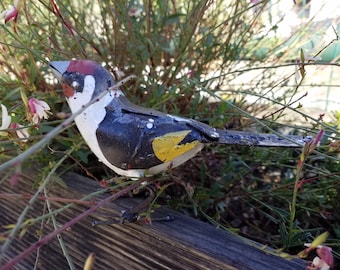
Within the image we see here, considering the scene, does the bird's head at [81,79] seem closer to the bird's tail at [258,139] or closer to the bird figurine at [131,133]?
the bird figurine at [131,133]

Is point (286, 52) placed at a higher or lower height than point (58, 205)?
higher

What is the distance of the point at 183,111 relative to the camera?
761 mm

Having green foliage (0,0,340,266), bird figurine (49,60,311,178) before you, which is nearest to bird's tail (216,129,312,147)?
bird figurine (49,60,311,178)

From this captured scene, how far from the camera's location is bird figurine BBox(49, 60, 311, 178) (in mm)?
423

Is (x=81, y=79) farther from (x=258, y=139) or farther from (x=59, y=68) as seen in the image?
(x=258, y=139)

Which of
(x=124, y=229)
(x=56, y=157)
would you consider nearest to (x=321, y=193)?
(x=124, y=229)

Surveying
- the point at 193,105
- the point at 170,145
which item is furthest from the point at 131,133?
the point at 193,105

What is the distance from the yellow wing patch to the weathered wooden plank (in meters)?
0.10

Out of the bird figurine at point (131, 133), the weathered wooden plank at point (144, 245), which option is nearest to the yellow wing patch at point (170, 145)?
the bird figurine at point (131, 133)

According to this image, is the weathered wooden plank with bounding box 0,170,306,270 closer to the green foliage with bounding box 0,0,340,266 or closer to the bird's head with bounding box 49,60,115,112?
the green foliage with bounding box 0,0,340,266

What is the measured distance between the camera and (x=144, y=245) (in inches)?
18.7

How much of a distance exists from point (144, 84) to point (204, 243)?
335 millimetres

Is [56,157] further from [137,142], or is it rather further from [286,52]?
[286,52]

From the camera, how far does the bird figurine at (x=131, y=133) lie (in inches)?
16.7
